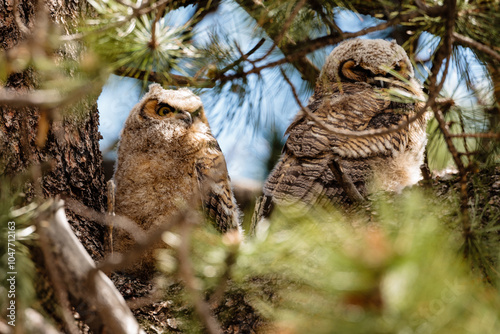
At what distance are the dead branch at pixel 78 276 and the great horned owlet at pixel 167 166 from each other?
139 cm

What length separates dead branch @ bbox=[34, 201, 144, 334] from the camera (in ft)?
3.57

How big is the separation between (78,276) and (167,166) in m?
1.60

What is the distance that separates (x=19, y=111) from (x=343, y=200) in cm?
174

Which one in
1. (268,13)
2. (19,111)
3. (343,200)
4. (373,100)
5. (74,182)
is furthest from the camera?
(373,100)

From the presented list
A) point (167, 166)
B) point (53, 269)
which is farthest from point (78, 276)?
point (167, 166)

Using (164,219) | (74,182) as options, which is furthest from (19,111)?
(164,219)

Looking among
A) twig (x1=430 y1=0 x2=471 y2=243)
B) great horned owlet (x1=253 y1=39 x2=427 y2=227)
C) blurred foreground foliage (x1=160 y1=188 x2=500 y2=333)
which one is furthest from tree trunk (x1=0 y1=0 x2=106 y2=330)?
twig (x1=430 y1=0 x2=471 y2=243)

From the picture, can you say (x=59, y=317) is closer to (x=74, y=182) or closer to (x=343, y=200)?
(x=74, y=182)

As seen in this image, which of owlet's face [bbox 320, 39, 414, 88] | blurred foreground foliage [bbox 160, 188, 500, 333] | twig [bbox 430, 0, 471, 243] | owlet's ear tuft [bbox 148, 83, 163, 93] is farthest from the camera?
owlet's face [bbox 320, 39, 414, 88]

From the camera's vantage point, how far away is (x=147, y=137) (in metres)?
2.75

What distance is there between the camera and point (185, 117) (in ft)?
9.19

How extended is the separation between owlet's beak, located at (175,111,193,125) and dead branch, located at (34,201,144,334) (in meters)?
1.72

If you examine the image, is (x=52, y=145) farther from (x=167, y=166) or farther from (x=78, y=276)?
(x=78, y=276)

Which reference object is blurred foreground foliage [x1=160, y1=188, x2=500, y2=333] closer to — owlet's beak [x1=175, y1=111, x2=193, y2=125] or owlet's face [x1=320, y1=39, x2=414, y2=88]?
owlet's beak [x1=175, y1=111, x2=193, y2=125]
